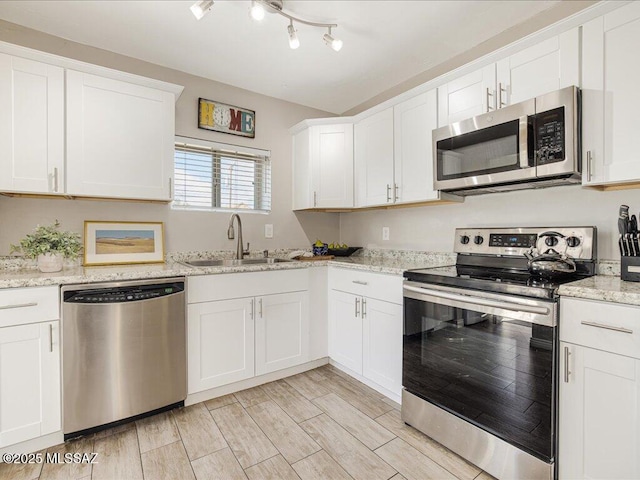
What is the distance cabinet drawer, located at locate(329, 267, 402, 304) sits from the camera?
2.09 meters

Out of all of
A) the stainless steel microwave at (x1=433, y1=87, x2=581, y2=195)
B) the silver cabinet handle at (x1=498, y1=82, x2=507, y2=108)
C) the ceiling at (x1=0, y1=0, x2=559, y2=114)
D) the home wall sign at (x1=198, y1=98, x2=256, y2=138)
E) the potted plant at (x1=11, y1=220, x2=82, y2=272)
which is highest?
the ceiling at (x1=0, y1=0, x2=559, y2=114)

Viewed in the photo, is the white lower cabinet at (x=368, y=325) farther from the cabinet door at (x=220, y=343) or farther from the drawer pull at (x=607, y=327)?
the drawer pull at (x=607, y=327)

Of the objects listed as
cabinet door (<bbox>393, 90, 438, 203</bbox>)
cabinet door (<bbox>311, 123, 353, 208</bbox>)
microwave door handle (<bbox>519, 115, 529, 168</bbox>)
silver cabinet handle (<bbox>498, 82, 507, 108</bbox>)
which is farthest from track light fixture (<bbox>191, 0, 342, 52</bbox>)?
microwave door handle (<bbox>519, 115, 529, 168</bbox>)

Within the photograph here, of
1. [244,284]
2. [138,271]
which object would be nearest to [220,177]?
[244,284]

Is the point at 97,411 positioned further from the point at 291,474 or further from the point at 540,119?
the point at 540,119

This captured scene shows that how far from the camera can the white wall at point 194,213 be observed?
212 centimetres

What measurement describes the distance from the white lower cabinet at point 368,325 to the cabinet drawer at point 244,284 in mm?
324

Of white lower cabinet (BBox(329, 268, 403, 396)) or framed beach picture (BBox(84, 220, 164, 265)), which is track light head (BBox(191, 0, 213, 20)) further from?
white lower cabinet (BBox(329, 268, 403, 396))

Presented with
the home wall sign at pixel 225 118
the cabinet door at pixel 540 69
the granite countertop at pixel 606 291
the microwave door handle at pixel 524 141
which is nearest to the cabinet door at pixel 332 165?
the home wall sign at pixel 225 118

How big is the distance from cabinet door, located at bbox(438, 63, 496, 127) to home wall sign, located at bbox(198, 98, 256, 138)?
1668 millimetres

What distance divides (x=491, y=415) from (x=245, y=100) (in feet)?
9.75

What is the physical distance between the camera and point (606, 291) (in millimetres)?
1233

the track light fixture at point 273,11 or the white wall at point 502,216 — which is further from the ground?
the track light fixture at point 273,11

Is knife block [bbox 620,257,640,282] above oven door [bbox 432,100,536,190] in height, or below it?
below
